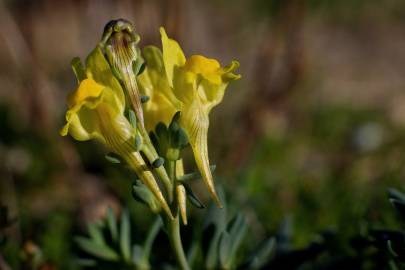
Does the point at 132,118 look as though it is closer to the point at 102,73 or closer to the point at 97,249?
the point at 102,73

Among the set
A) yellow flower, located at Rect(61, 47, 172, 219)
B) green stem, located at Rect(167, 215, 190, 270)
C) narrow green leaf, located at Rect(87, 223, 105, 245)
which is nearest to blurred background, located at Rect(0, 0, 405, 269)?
narrow green leaf, located at Rect(87, 223, 105, 245)

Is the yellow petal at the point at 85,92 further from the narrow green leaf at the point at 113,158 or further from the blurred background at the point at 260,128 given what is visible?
the blurred background at the point at 260,128

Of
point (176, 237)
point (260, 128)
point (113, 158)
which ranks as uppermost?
point (113, 158)

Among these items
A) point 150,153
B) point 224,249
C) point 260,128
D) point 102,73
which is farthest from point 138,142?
point 260,128

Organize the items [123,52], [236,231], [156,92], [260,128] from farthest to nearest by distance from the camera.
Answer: [260,128]
[236,231]
[156,92]
[123,52]

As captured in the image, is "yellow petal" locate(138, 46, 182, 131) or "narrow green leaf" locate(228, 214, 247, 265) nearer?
"yellow petal" locate(138, 46, 182, 131)

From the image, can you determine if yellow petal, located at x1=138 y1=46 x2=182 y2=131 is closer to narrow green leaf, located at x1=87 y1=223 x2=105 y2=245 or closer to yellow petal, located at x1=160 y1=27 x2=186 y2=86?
yellow petal, located at x1=160 y1=27 x2=186 y2=86

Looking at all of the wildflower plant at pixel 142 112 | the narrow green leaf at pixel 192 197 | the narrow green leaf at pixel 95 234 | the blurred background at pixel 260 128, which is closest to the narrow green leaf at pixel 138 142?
the wildflower plant at pixel 142 112
